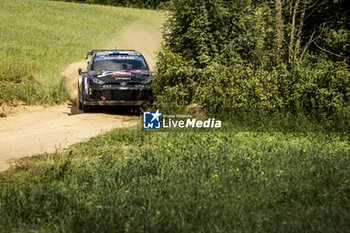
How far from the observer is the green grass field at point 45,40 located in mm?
17531

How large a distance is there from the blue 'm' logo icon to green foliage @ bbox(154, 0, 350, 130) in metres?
0.82

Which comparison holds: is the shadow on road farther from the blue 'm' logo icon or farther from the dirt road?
the blue 'm' logo icon

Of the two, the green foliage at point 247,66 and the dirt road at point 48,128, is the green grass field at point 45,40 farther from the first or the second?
the green foliage at point 247,66

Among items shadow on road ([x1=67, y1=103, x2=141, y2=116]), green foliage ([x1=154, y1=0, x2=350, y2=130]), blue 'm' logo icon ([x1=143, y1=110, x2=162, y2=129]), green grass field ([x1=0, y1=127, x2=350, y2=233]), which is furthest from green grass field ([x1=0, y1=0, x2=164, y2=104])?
green grass field ([x1=0, y1=127, x2=350, y2=233])

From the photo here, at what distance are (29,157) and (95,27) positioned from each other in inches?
1757

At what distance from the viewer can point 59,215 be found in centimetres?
496

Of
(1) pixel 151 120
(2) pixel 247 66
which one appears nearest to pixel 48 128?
(1) pixel 151 120

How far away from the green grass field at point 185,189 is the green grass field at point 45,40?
7.88 metres

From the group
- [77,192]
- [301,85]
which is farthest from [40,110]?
[77,192]

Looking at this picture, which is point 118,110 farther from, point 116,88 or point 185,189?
point 185,189

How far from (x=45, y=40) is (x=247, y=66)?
25.2m

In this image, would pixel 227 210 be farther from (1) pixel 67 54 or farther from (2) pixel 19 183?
(1) pixel 67 54

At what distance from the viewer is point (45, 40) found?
34625 mm

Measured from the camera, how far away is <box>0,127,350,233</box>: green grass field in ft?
Result: 15.2
